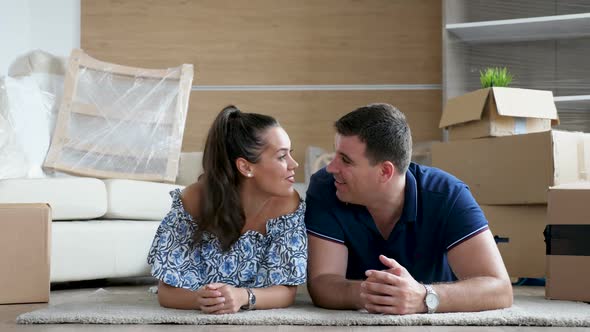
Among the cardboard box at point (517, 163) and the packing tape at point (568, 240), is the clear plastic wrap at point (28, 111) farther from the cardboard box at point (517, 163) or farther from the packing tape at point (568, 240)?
the packing tape at point (568, 240)

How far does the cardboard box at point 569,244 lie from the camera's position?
94.7 inches

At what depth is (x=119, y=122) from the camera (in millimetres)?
3512

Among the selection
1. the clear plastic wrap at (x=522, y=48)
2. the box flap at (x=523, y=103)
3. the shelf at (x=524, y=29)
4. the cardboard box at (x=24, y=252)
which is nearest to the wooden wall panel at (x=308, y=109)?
the clear plastic wrap at (x=522, y=48)

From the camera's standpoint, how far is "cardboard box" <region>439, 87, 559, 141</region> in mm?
3090

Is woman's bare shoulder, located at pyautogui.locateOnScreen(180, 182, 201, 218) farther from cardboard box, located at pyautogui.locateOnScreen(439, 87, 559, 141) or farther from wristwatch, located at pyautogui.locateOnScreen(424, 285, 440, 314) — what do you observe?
cardboard box, located at pyautogui.locateOnScreen(439, 87, 559, 141)

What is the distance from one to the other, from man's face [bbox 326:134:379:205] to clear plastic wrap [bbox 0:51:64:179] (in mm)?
1399

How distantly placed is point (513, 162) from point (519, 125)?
Answer: 0.54ft

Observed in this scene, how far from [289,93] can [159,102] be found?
3.30 feet

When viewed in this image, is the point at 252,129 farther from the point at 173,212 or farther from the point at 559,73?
the point at 559,73

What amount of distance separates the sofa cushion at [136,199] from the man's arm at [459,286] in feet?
4.43

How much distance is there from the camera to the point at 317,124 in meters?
4.41

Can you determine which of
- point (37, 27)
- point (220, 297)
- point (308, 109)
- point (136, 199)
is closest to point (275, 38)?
point (308, 109)

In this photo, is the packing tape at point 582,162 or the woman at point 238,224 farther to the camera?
the packing tape at point 582,162

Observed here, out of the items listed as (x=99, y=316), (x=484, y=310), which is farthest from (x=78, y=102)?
(x=484, y=310)
